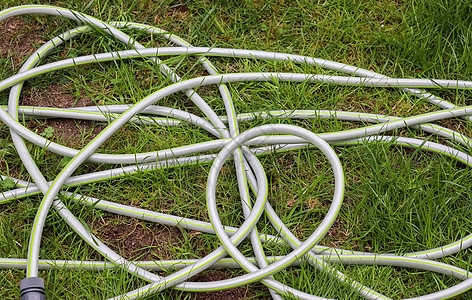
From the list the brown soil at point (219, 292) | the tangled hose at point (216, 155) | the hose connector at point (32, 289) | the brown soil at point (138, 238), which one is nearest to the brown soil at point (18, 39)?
the tangled hose at point (216, 155)

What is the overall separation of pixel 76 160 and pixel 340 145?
3.45 ft

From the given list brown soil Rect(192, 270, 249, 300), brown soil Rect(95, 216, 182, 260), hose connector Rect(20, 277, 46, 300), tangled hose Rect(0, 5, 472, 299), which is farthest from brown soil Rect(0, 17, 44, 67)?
brown soil Rect(192, 270, 249, 300)

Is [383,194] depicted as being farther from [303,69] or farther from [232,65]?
[232,65]

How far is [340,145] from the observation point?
213cm

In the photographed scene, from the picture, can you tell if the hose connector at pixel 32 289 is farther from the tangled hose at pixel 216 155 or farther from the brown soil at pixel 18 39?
the brown soil at pixel 18 39

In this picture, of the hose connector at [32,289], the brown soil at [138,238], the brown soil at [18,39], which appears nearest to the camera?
the hose connector at [32,289]

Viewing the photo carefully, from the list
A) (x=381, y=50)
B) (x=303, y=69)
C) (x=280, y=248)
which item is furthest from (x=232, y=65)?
(x=280, y=248)

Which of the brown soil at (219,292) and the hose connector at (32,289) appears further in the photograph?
the brown soil at (219,292)

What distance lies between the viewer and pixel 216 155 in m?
2.05

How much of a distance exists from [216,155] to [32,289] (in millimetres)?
820

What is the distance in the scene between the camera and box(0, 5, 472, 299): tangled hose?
1.82m

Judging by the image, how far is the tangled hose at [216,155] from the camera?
1.82 metres

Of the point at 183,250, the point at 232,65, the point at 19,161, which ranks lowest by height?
the point at 183,250

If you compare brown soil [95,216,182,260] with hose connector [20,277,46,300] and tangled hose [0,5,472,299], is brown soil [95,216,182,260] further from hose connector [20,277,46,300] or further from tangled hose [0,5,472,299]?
hose connector [20,277,46,300]
